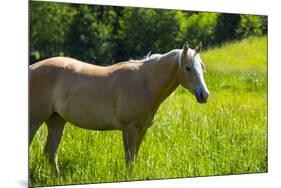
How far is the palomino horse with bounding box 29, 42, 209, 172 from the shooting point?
4449 millimetres

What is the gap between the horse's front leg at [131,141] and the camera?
4457 millimetres

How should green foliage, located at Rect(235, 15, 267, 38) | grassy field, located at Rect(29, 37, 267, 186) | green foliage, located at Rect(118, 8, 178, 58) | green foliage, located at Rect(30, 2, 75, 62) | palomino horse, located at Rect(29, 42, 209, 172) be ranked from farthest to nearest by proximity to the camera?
A: green foliage, located at Rect(235, 15, 267, 38) → green foliage, located at Rect(118, 8, 178, 58) → grassy field, located at Rect(29, 37, 267, 186) → palomino horse, located at Rect(29, 42, 209, 172) → green foliage, located at Rect(30, 2, 75, 62)

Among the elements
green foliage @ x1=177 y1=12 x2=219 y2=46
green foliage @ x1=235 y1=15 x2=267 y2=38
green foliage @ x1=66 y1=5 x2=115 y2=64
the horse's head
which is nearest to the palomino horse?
the horse's head

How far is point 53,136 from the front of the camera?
180 inches

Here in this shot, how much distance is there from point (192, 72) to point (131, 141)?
69 centimetres

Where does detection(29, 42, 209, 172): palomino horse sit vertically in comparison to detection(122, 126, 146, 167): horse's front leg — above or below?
above

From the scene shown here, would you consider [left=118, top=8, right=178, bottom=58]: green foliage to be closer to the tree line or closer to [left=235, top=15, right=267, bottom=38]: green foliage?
the tree line

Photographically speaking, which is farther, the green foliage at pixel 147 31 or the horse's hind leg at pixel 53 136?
the green foliage at pixel 147 31

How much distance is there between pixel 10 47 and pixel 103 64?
79 cm

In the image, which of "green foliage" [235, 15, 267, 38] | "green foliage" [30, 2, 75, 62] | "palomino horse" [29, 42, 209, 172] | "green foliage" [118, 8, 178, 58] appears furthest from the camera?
"green foliage" [235, 15, 267, 38]

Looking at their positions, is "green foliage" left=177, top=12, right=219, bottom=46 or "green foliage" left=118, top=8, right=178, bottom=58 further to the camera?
"green foliage" left=177, top=12, right=219, bottom=46

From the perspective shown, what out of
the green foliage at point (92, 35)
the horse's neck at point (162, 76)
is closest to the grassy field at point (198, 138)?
the horse's neck at point (162, 76)

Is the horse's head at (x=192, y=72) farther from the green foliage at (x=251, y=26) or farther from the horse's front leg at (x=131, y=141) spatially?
the green foliage at (x=251, y=26)

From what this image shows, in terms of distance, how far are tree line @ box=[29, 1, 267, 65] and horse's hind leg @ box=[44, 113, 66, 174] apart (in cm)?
50
